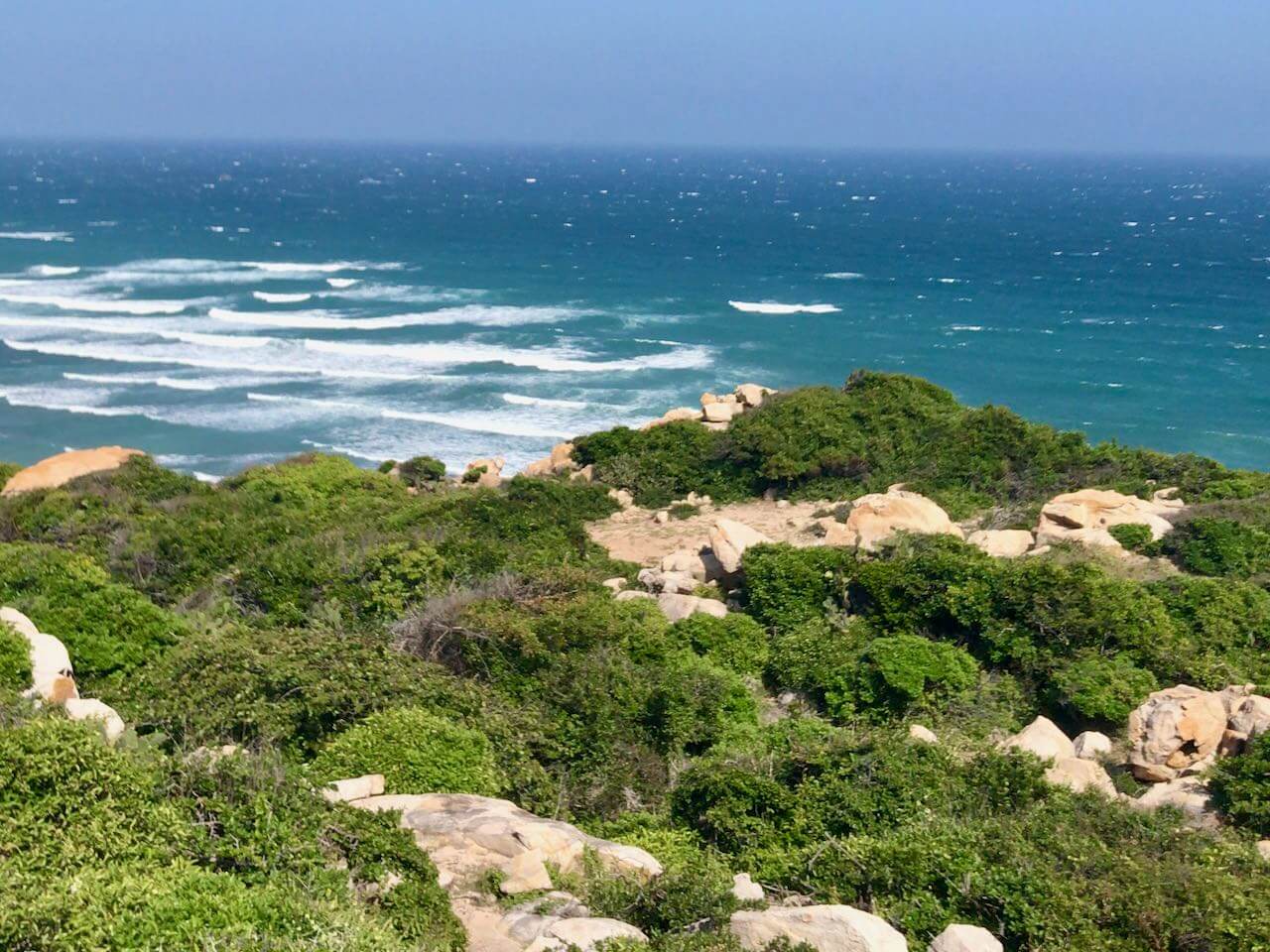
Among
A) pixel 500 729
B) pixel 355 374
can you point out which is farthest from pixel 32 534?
pixel 355 374

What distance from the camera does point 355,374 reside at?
1928 inches

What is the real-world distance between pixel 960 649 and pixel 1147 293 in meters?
63.1

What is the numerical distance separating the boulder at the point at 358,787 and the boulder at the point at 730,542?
787cm

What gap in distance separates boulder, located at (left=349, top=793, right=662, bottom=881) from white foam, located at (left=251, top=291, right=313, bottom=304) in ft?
189

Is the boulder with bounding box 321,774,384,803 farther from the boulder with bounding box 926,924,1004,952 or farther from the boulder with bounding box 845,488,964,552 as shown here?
the boulder with bounding box 845,488,964,552

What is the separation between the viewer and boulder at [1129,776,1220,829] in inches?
440

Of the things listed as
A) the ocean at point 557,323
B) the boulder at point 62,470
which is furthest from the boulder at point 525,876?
the ocean at point 557,323

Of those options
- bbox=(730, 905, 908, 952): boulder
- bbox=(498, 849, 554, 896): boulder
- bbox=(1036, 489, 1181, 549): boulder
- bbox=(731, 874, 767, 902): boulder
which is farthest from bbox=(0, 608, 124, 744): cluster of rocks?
bbox=(1036, 489, 1181, 549): boulder

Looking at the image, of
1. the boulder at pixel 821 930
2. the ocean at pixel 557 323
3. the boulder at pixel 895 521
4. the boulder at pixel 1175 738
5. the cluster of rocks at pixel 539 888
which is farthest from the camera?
the ocean at pixel 557 323

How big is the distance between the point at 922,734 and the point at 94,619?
10.00 m

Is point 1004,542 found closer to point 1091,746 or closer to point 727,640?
point 727,640

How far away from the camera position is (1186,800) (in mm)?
11523

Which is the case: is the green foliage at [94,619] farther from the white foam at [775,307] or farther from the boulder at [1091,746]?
the white foam at [775,307]

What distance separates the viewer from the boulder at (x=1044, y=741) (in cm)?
1264
